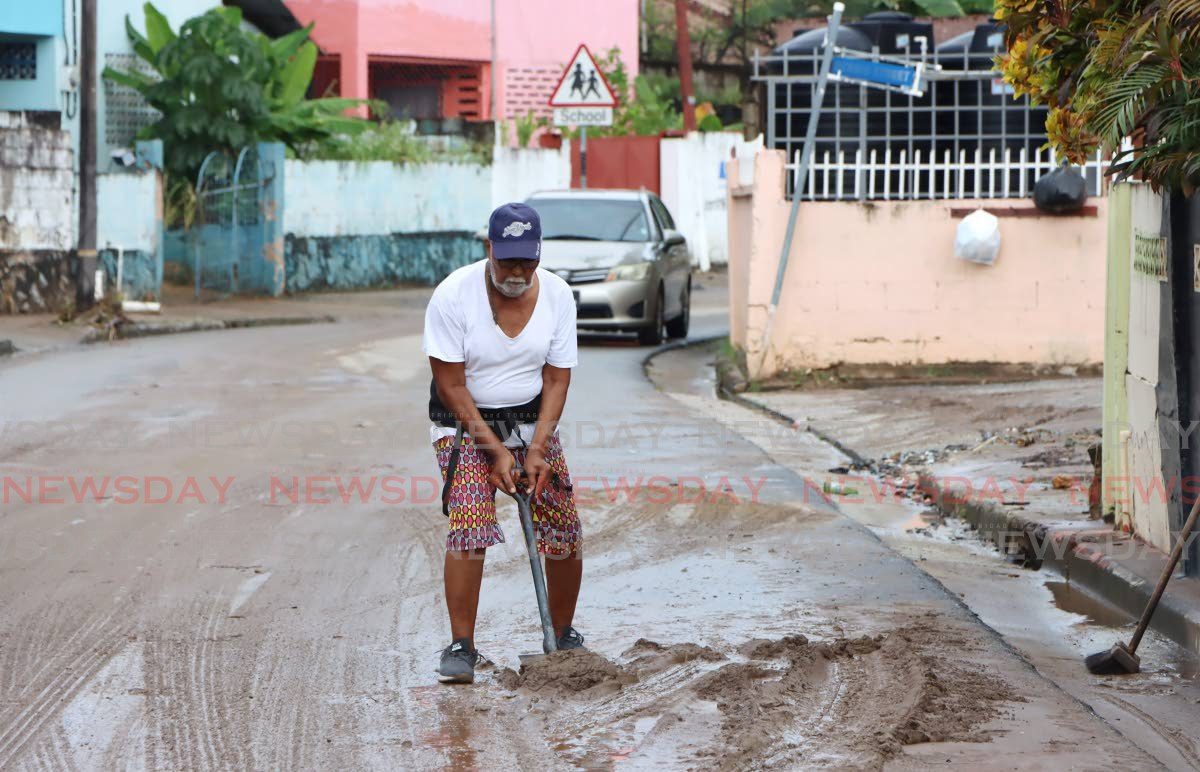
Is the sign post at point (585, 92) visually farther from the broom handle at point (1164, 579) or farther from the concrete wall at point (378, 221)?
the broom handle at point (1164, 579)

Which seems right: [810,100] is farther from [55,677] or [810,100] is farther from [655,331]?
[55,677]

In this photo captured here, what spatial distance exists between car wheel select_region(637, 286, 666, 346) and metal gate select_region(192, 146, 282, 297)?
26.4ft

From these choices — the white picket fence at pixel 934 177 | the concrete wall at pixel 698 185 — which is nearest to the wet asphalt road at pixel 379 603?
the white picket fence at pixel 934 177

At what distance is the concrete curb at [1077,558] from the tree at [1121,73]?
167 centimetres

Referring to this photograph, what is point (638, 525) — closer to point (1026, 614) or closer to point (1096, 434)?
point (1026, 614)

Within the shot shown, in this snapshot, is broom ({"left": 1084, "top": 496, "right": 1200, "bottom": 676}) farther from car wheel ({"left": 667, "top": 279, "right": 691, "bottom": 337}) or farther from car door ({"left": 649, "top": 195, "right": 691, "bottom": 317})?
car wheel ({"left": 667, "top": 279, "right": 691, "bottom": 337})

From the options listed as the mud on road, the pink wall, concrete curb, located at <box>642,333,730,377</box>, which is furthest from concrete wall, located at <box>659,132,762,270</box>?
the mud on road

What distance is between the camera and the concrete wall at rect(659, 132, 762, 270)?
3234cm

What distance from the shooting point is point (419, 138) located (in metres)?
31.7

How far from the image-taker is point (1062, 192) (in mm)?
14164

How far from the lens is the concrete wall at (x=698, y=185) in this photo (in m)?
32.3

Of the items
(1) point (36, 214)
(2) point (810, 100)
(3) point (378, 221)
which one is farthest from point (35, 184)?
(2) point (810, 100)

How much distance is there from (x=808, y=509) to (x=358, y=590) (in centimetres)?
292

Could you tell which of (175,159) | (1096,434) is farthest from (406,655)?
(175,159)
